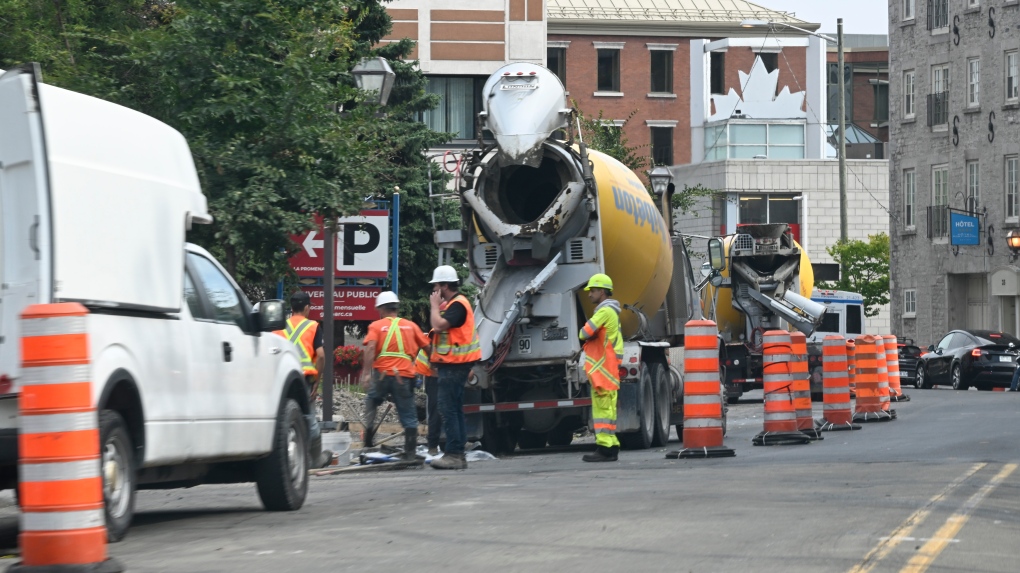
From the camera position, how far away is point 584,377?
17672 mm

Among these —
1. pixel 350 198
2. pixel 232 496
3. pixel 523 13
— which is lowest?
pixel 232 496

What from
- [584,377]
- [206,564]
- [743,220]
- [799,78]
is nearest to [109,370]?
[206,564]

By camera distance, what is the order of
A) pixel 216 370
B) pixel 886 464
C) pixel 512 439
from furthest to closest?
pixel 512 439 < pixel 886 464 < pixel 216 370

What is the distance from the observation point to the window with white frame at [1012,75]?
176 ft

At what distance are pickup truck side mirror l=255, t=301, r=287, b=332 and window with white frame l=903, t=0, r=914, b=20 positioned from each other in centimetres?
5093

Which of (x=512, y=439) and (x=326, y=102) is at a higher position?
(x=326, y=102)

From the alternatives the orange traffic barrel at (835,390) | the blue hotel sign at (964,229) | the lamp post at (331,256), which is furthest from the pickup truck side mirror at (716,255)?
the blue hotel sign at (964,229)

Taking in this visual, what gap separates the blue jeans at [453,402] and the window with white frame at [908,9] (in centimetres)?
4617

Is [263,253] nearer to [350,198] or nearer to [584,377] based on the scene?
[350,198]

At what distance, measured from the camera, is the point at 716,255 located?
86.9ft

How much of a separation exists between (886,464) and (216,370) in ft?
21.3

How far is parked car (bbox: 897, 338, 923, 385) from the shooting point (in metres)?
43.4

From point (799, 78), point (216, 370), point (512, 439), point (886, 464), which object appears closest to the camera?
point (216, 370)

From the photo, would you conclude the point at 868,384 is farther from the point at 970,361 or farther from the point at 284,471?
the point at 970,361
